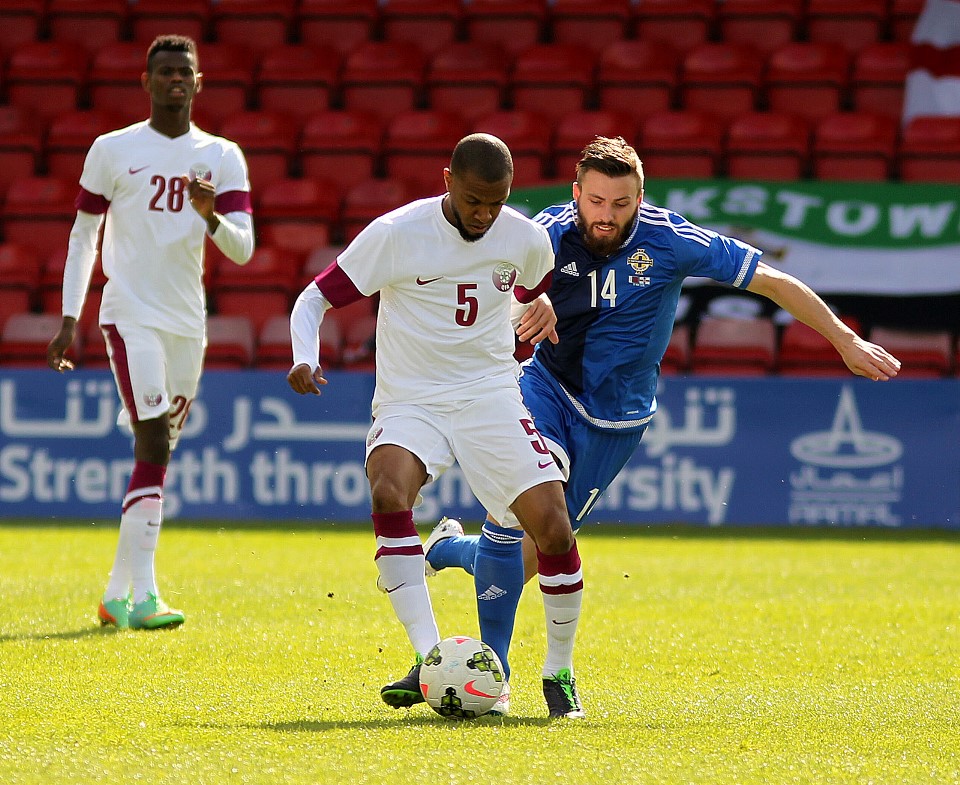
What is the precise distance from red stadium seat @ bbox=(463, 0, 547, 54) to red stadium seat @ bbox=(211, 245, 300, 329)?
4030 millimetres

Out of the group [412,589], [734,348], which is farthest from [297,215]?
[412,589]

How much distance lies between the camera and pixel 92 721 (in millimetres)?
4477

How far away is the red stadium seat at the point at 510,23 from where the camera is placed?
1550 cm

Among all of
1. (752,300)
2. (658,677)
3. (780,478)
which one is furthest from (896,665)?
(752,300)

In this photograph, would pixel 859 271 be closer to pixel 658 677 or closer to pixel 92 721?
pixel 658 677

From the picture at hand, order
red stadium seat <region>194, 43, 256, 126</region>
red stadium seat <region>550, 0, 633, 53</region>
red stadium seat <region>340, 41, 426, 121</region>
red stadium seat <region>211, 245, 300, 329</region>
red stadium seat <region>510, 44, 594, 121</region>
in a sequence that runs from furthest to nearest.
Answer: red stadium seat <region>550, 0, 633, 53</region>
red stadium seat <region>194, 43, 256, 126</region>
red stadium seat <region>340, 41, 426, 121</region>
red stadium seat <region>510, 44, 594, 121</region>
red stadium seat <region>211, 245, 300, 329</region>

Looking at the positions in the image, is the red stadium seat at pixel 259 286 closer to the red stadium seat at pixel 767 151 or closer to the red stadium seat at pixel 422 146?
the red stadium seat at pixel 422 146

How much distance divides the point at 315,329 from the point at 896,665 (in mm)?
2774

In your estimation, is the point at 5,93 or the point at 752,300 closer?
the point at 752,300

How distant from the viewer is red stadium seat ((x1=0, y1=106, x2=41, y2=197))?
568 inches

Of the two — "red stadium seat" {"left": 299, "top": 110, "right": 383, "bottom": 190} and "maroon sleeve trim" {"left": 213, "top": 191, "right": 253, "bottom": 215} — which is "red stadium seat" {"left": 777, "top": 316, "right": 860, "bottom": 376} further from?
"maroon sleeve trim" {"left": 213, "top": 191, "right": 253, "bottom": 215}

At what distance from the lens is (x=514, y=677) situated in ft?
18.3

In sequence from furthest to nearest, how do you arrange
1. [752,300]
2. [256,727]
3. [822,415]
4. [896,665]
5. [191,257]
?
[752,300] < [822,415] < [191,257] < [896,665] < [256,727]

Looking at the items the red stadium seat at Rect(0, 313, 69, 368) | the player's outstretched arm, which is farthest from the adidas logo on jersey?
the red stadium seat at Rect(0, 313, 69, 368)
